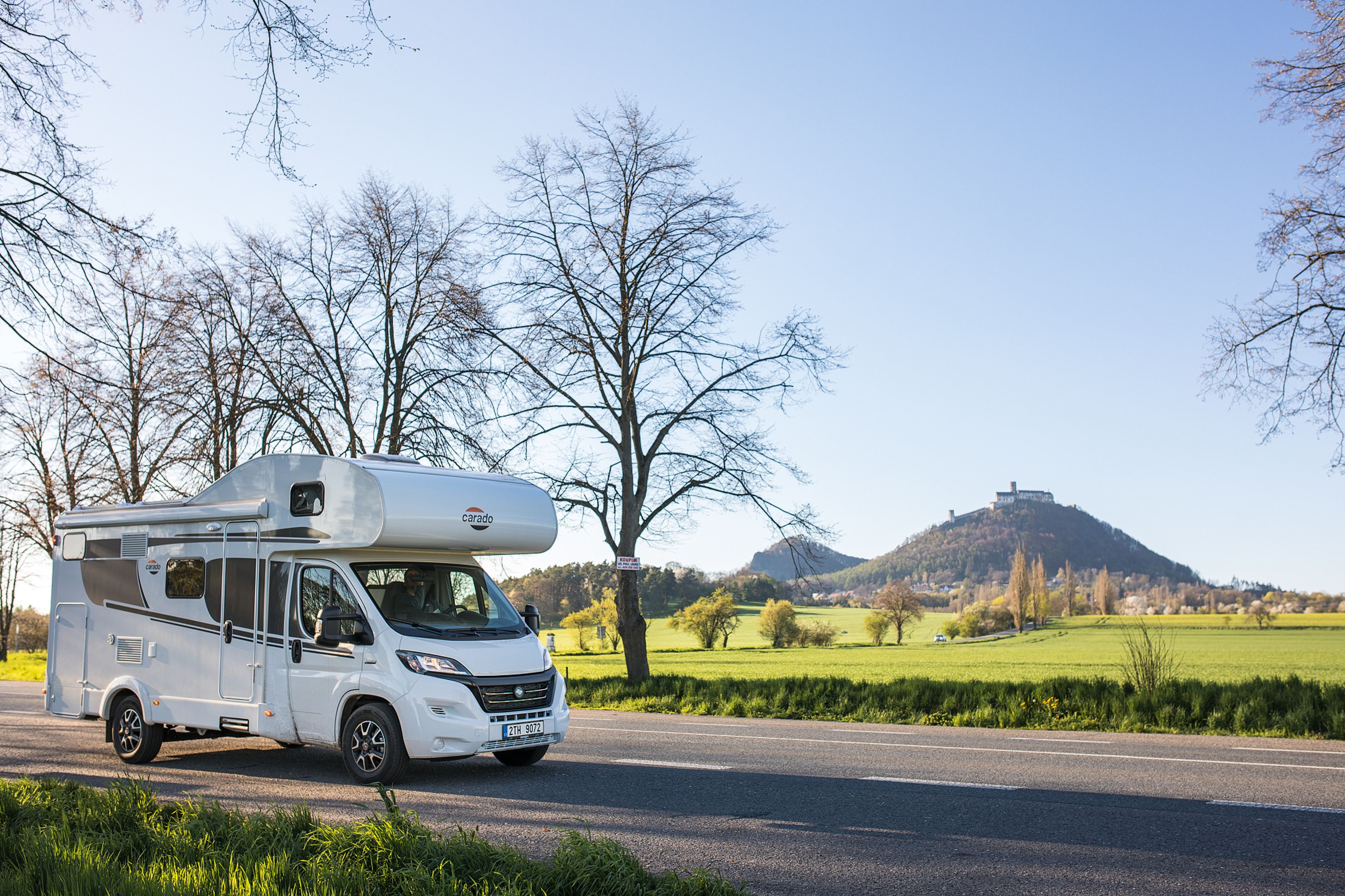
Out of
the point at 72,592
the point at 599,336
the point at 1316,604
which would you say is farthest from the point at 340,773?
the point at 1316,604

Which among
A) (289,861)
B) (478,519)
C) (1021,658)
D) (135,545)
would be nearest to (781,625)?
(1021,658)

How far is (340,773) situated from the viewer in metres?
10.4

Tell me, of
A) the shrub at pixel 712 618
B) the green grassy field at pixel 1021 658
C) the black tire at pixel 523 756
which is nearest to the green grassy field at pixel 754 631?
the green grassy field at pixel 1021 658

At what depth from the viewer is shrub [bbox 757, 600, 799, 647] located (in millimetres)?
94188

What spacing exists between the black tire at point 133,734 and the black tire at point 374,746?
3.09 m

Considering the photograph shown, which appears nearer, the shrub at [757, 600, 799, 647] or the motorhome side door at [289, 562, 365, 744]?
the motorhome side door at [289, 562, 365, 744]

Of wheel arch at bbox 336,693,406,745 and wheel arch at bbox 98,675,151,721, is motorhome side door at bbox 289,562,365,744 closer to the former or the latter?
wheel arch at bbox 336,693,406,745

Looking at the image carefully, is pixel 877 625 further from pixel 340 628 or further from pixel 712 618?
pixel 340 628

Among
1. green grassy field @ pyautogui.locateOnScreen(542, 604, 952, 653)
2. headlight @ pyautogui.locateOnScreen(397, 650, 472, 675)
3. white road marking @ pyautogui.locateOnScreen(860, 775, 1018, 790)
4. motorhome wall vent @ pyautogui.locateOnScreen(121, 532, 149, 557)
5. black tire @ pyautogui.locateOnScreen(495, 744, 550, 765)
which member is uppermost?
motorhome wall vent @ pyautogui.locateOnScreen(121, 532, 149, 557)

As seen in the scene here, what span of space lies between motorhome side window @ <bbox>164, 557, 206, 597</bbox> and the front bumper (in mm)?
3234

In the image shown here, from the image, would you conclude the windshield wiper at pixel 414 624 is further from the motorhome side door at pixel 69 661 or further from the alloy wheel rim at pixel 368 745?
the motorhome side door at pixel 69 661

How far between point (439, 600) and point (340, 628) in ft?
3.36

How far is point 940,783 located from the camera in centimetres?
936

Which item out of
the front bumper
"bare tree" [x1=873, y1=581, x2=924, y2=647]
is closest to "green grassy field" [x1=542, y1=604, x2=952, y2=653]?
"bare tree" [x1=873, y1=581, x2=924, y2=647]
